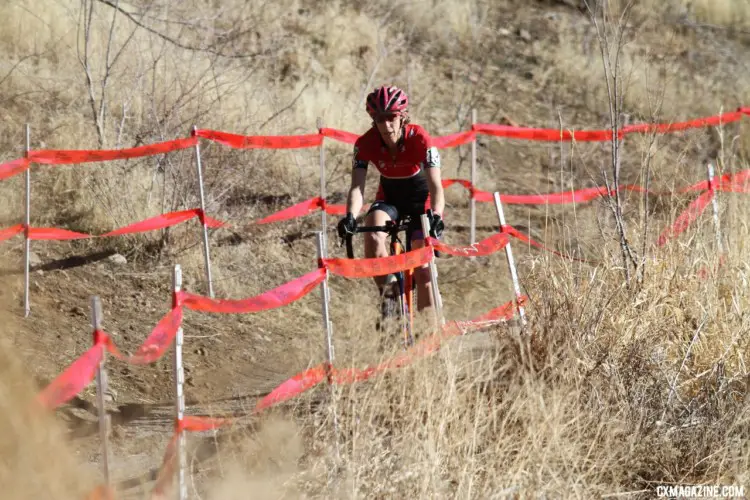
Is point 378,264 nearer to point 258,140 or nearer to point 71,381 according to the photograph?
point 71,381

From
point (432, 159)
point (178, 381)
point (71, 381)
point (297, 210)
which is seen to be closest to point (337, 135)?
point (297, 210)

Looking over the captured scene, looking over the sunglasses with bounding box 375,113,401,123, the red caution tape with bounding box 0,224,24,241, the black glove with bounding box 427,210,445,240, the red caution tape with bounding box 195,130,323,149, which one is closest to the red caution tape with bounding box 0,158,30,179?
the red caution tape with bounding box 0,224,24,241

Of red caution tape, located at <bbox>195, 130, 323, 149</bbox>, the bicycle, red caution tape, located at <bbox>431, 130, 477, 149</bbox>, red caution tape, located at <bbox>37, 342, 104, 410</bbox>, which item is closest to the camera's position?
red caution tape, located at <bbox>37, 342, 104, 410</bbox>

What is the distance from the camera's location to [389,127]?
6707 mm

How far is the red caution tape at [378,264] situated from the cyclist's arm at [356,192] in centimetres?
59

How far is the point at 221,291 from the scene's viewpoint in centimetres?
914

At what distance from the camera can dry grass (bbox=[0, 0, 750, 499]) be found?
15.5ft

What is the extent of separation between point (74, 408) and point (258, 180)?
5342 mm

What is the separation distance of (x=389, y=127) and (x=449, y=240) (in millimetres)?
4790

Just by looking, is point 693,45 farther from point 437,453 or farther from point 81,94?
point 437,453

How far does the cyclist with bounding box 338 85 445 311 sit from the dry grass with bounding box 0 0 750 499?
71cm

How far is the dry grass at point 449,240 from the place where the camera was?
471cm

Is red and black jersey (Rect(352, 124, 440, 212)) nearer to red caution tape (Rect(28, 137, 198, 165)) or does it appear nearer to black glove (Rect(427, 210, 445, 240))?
black glove (Rect(427, 210, 445, 240))

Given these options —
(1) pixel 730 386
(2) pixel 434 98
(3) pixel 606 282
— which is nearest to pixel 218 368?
(3) pixel 606 282
